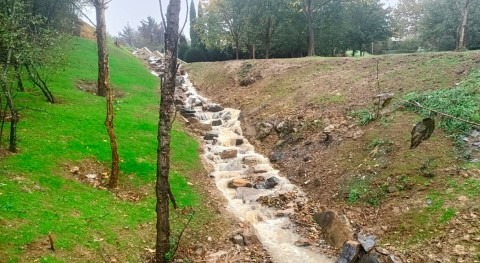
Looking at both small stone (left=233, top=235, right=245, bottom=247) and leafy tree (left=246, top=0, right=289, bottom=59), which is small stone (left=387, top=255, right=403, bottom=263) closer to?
small stone (left=233, top=235, right=245, bottom=247)

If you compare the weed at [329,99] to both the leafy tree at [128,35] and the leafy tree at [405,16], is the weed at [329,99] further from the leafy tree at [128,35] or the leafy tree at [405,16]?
the leafy tree at [128,35]

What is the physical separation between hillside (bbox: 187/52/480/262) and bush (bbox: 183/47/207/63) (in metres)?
27.0

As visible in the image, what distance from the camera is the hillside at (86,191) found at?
7.79 meters

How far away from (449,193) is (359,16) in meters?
34.2

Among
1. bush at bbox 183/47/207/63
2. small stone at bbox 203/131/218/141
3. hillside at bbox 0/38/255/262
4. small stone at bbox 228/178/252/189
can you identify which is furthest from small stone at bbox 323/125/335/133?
bush at bbox 183/47/207/63

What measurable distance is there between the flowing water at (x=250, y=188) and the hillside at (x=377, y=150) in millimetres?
570

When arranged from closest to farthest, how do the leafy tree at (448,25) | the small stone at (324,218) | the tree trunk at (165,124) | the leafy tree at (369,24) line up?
the tree trunk at (165,124)
the small stone at (324,218)
the leafy tree at (448,25)
the leafy tree at (369,24)

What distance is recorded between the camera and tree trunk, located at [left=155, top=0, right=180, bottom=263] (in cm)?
757

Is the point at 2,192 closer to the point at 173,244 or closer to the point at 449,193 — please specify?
the point at 173,244

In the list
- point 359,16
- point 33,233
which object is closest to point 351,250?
point 33,233

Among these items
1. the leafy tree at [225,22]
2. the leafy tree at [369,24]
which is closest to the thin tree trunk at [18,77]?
the leafy tree at [225,22]

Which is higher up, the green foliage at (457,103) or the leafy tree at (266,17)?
the leafy tree at (266,17)

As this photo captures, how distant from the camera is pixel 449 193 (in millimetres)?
9430

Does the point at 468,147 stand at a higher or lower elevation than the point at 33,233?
higher
